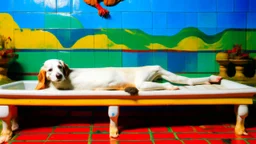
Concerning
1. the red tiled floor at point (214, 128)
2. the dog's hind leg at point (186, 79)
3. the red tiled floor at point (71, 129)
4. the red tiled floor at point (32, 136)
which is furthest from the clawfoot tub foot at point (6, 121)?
the red tiled floor at point (214, 128)

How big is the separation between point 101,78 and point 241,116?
1501mm

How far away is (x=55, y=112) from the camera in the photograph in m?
3.42

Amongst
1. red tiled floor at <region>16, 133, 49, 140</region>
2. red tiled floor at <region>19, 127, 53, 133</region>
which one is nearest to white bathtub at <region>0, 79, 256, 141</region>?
red tiled floor at <region>16, 133, 49, 140</region>

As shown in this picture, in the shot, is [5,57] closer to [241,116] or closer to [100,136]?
[100,136]

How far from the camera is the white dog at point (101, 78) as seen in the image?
107 inches

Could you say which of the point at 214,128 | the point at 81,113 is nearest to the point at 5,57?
the point at 81,113

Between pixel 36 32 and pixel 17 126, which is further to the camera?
pixel 36 32

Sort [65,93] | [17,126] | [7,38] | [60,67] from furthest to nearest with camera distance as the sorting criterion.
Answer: [7,38] → [17,126] → [60,67] → [65,93]

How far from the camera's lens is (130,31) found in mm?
3367

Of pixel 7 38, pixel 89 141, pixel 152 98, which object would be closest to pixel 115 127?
pixel 89 141

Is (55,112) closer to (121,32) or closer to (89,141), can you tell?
(89,141)

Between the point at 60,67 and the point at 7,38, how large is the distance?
1.11 meters

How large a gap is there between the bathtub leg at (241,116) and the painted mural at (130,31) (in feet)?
3.00

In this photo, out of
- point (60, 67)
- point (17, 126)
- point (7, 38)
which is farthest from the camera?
point (7, 38)
